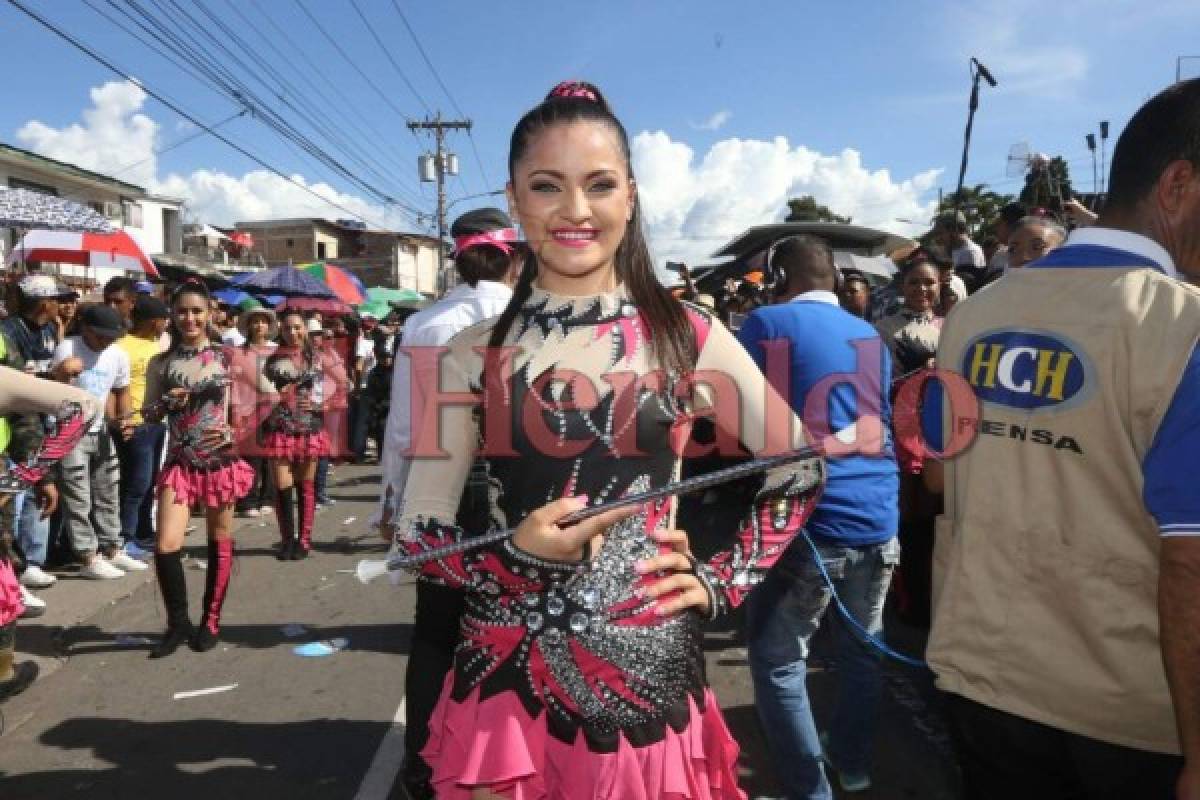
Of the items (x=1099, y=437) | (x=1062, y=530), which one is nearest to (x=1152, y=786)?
(x=1062, y=530)

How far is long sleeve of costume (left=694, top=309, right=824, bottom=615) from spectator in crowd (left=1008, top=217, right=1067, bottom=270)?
328 cm

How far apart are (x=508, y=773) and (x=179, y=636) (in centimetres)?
429

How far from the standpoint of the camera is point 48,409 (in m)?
3.45

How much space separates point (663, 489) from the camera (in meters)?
1.49

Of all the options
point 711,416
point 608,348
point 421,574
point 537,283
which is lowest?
point 421,574

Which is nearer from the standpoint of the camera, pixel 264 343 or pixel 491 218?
pixel 491 218

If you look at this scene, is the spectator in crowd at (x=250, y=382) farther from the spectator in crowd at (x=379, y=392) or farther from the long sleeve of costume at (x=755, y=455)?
the spectator in crowd at (x=379, y=392)

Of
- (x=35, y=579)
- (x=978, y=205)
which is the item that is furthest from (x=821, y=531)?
(x=978, y=205)

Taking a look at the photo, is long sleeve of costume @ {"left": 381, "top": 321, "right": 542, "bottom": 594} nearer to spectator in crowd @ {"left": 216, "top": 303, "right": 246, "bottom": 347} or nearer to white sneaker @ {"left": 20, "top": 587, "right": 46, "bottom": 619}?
white sneaker @ {"left": 20, "top": 587, "right": 46, "bottom": 619}

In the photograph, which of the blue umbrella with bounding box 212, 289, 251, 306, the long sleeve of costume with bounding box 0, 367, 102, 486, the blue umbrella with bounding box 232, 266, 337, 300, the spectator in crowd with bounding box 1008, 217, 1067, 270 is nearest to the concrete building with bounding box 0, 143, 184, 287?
the blue umbrella with bounding box 212, 289, 251, 306

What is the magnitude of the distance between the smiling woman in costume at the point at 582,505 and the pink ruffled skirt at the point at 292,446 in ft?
18.7

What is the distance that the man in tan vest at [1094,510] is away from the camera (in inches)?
54.7

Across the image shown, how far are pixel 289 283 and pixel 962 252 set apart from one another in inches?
361

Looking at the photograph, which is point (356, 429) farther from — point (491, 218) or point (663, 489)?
point (663, 489)
